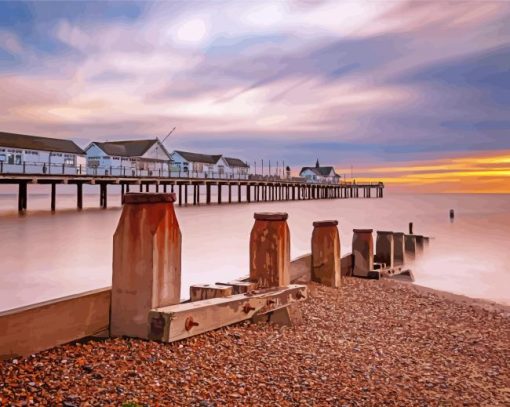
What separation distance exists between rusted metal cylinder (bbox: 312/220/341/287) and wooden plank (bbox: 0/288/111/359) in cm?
517

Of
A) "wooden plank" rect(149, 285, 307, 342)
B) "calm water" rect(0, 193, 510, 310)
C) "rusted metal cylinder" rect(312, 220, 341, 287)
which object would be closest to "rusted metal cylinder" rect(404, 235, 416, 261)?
"calm water" rect(0, 193, 510, 310)

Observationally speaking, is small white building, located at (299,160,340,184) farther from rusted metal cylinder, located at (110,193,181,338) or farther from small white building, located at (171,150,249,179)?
rusted metal cylinder, located at (110,193,181,338)

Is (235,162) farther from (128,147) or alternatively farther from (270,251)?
(270,251)

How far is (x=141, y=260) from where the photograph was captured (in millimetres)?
4312

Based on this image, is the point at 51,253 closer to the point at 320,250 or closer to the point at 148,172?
the point at 320,250

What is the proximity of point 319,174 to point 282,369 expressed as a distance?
118 m

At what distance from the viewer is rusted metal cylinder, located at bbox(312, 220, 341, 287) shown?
9.01 m

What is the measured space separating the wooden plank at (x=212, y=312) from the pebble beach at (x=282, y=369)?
0.12 meters

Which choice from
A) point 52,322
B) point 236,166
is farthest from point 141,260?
point 236,166

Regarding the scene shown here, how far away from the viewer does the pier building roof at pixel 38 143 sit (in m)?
49.8

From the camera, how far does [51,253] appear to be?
23.7 metres

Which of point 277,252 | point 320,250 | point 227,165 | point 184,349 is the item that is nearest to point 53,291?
point 320,250

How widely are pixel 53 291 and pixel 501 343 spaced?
40.2 ft

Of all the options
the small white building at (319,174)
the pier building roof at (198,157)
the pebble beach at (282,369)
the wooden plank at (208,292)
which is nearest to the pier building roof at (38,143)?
the pier building roof at (198,157)
